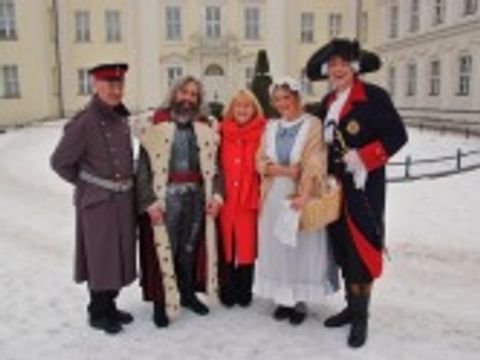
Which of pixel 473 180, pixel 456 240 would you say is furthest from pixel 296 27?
pixel 456 240

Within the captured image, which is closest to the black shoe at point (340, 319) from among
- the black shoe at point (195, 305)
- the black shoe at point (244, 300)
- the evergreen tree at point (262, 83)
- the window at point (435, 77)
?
the black shoe at point (244, 300)

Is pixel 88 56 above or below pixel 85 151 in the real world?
above

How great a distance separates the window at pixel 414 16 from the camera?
31.0 metres

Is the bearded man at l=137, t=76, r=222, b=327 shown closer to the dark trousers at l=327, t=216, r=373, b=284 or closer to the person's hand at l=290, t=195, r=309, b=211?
the person's hand at l=290, t=195, r=309, b=211

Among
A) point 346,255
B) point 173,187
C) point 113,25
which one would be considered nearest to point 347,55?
point 346,255

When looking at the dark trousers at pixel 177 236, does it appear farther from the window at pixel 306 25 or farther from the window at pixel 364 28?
Result: the window at pixel 364 28

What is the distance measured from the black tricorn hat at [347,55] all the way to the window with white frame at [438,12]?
85.2ft

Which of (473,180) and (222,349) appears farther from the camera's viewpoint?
(473,180)

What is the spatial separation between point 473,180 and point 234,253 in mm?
9851

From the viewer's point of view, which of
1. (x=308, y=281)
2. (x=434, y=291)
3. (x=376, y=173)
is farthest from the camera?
(x=434, y=291)

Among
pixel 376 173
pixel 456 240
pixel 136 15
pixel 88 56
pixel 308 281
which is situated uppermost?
pixel 136 15

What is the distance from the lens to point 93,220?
4715mm

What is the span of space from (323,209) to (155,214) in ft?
4.42

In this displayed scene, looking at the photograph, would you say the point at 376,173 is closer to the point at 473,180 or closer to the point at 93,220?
the point at 93,220
